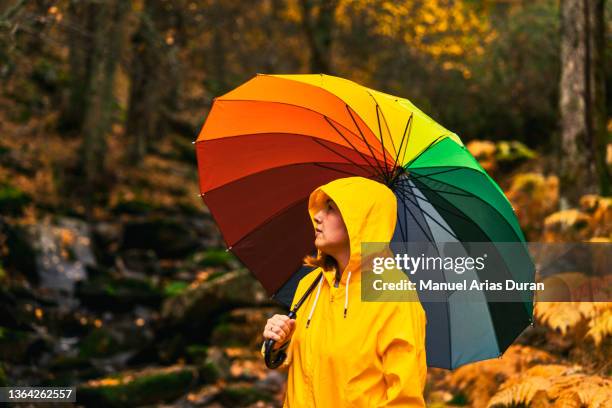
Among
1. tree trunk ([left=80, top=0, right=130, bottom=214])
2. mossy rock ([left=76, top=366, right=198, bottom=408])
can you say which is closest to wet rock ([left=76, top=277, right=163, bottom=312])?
mossy rock ([left=76, top=366, right=198, bottom=408])

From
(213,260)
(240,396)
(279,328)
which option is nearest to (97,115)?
(213,260)

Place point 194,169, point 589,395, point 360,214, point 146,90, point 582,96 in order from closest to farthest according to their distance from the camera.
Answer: point 360,214 < point 589,395 < point 582,96 < point 146,90 < point 194,169

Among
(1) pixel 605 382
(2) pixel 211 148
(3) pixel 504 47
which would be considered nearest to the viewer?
(2) pixel 211 148

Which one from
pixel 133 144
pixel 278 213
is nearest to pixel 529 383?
pixel 278 213

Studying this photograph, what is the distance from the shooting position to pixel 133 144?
18906mm

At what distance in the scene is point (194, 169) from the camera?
862 inches

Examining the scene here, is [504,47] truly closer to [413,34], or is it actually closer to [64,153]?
[413,34]

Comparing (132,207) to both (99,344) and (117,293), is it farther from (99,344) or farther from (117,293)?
(99,344)

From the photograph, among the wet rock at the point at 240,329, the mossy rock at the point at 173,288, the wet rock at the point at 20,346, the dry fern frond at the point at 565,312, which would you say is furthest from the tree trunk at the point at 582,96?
the wet rock at the point at 20,346

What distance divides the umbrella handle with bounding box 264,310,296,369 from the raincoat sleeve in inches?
21.5

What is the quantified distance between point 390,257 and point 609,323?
2.85 metres

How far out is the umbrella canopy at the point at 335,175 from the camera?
353cm

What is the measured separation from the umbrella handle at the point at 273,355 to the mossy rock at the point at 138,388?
552cm

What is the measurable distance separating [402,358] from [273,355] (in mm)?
695
